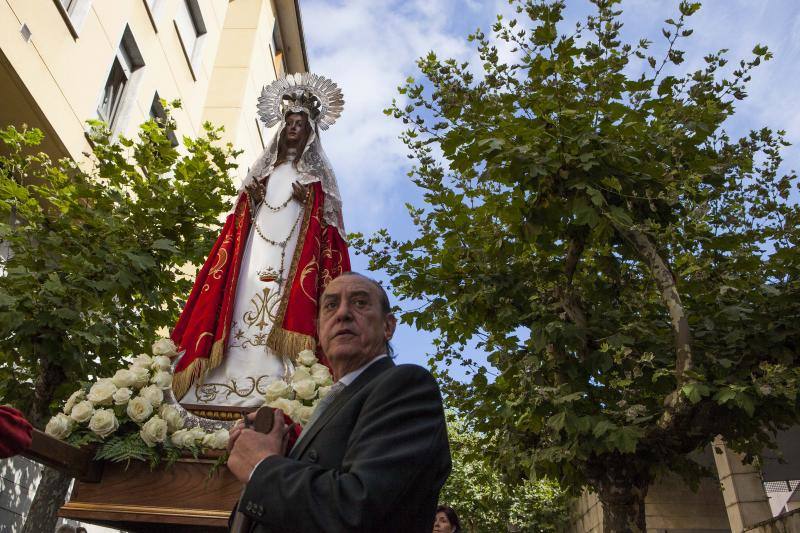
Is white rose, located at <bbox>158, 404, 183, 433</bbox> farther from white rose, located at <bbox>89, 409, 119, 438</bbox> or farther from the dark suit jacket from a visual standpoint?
the dark suit jacket

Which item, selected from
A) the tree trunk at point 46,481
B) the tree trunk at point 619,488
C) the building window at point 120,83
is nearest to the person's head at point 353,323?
the tree trunk at point 46,481

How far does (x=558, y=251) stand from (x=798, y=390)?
9.24 ft

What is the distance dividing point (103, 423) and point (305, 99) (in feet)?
12.6

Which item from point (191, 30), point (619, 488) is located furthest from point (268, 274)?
point (191, 30)

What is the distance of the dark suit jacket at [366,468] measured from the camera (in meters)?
1.52

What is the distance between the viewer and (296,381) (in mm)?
3400

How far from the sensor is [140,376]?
3.35 metres

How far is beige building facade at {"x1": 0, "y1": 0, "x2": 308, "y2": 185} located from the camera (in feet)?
30.6

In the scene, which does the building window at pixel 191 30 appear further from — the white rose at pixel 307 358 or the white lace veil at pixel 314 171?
the white rose at pixel 307 358

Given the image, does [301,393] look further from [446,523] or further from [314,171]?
[446,523]

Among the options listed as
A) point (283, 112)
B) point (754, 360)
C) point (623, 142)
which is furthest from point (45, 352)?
point (754, 360)

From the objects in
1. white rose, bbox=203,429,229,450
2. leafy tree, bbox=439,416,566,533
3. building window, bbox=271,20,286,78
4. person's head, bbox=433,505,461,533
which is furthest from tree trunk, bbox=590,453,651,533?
building window, bbox=271,20,286,78

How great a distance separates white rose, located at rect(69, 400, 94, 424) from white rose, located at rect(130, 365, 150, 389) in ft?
1.00

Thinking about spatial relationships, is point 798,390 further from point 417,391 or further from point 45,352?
point 45,352
